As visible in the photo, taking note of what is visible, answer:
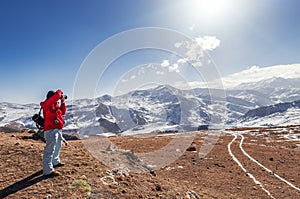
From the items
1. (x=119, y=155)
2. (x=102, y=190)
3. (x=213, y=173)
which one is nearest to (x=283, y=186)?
(x=213, y=173)

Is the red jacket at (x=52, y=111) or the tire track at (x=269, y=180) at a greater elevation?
the red jacket at (x=52, y=111)

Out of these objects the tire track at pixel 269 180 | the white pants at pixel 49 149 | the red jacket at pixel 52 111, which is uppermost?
the red jacket at pixel 52 111

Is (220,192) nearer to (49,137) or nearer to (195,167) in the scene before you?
(195,167)

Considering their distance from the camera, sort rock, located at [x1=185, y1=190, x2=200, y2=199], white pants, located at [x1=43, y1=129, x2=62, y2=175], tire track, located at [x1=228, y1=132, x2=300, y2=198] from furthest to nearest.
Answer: tire track, located at [x1=228, y1=132, x2=300, y2=198], rock, located at [x1=185, y1=190, x2=200, y2=199], white pants, located at [x1=43, y1=129, x2=62, y2=175]

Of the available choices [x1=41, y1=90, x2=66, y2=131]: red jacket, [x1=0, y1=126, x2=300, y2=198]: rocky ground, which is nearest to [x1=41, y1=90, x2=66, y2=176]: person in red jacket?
[x1=41, y1=90, x2=66, y2=131]: red jacket

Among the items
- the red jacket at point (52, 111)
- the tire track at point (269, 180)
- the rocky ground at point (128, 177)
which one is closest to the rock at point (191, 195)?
the rocky ground at point (128, 177)

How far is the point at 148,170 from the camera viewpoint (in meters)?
17.0

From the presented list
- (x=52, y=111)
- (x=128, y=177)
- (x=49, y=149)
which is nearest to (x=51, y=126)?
(x=52, y=111)

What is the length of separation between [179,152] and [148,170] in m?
16.8

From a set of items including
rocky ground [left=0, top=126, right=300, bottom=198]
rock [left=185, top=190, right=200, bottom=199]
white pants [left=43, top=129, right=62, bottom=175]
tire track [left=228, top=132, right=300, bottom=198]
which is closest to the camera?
rocky ground [left=0, top=126, right=300, bottom=198]

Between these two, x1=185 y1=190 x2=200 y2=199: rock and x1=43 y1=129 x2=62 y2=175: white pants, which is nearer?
x1=43 y1=129 x2=62 y2=175: white pants

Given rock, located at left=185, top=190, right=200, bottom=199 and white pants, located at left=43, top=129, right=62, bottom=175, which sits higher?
white pants, located at left=43, top=129, right=62, bottom=175

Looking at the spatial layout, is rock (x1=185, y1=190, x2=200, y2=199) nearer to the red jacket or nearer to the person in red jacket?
the person in red jacket

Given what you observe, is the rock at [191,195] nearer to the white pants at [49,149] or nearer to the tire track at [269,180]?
the tire track at [269,180]
